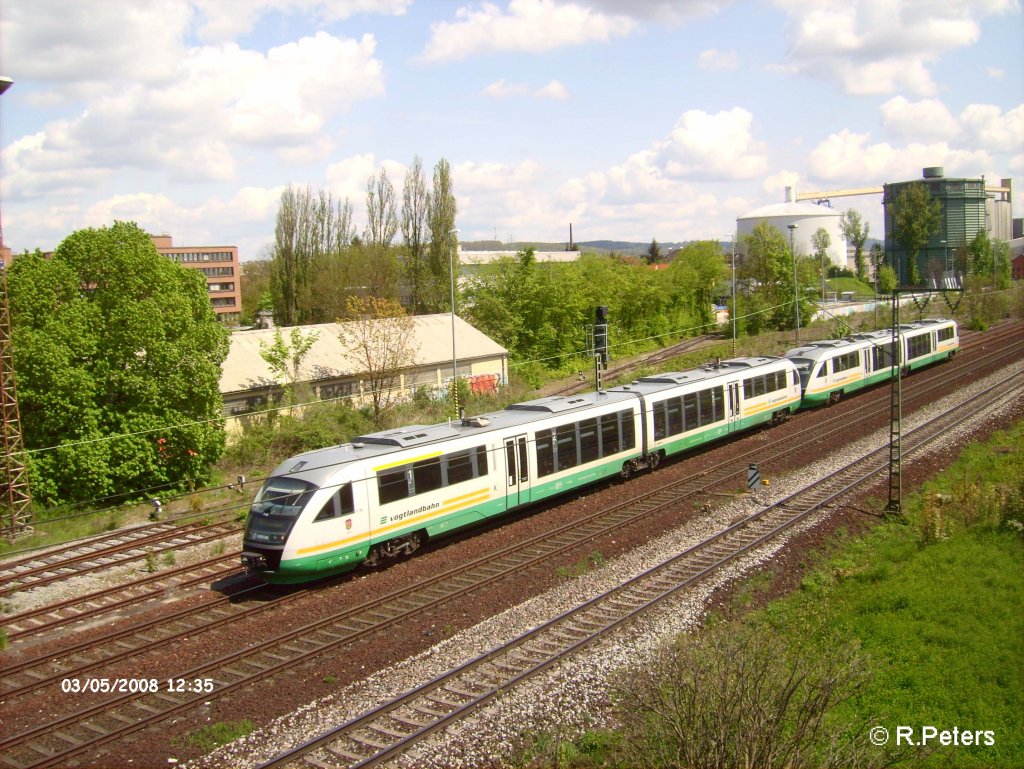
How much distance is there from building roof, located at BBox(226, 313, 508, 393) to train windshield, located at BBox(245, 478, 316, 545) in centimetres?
1577

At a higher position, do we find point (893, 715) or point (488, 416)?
point (488, 416)

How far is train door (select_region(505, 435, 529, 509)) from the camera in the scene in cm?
1816

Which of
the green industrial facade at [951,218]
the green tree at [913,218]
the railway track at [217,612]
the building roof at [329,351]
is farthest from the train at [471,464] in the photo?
the green industrial facade at [951,218]

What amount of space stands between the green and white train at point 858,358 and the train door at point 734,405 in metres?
5.36

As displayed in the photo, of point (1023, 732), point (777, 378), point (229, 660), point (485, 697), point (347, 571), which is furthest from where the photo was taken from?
point (777, 378)

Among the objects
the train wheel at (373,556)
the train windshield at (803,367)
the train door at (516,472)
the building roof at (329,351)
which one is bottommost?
the train wheel at (373,556)

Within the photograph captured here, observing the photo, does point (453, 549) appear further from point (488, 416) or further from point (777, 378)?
point (777, 378)

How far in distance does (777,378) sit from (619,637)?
18.1 m

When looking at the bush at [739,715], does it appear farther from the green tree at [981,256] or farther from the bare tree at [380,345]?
the green tree at [981,256]

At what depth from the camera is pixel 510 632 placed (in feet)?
42.1

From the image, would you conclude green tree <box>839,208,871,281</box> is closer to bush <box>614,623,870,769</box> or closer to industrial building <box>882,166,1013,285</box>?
industrial building <box>882,166,1013,285</box>

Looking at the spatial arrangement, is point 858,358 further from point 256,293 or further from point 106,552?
point 256,293

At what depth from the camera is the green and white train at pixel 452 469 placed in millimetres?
14516

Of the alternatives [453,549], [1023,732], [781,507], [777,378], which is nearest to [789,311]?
[777,378]
